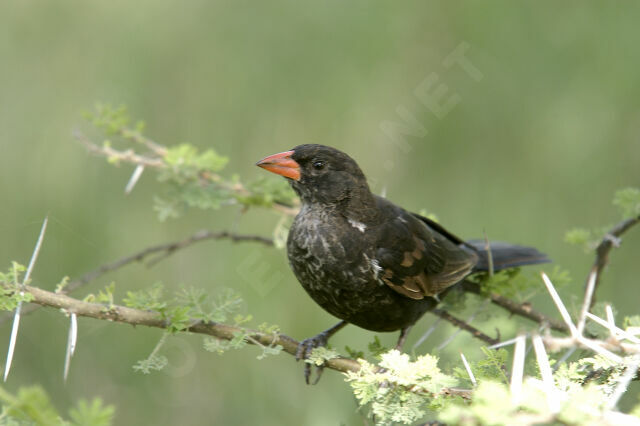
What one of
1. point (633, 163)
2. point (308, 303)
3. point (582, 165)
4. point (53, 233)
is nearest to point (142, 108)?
point (53, 233)

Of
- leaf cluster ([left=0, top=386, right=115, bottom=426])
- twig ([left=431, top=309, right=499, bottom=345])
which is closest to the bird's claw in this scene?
twig ([left=431, top=309, right=499, bottom=345])

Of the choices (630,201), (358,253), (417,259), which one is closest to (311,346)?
(358,253)

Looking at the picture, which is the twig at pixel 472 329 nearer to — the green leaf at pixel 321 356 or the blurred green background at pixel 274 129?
the green leaf at pixel 321 356

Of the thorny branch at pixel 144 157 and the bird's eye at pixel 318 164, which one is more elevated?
the thorny branch at pixel 144 157

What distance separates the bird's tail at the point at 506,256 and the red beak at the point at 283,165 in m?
1.16

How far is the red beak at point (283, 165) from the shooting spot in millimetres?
3518

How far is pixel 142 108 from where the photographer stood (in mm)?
5391

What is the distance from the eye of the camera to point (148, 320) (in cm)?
236

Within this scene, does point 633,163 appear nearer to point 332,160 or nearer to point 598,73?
point 598,73

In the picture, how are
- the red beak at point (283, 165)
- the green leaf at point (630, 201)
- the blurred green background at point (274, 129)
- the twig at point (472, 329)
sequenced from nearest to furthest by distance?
Answer: the green leaf at point (630, 201) < the twig at point (472, 329) < the red beak at point (283, 165) < the blurred green background at point (274, 129)

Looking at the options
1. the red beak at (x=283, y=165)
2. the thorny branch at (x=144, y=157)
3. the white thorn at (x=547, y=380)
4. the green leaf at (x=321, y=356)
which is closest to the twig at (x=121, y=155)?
the thorny branch at (x=144, y=157)

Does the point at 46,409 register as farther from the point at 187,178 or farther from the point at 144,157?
the point at 144,157

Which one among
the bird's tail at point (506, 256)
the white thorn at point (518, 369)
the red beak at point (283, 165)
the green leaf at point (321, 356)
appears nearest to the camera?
the white thorn at point (518, 369)

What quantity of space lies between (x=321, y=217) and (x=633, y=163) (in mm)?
2820
